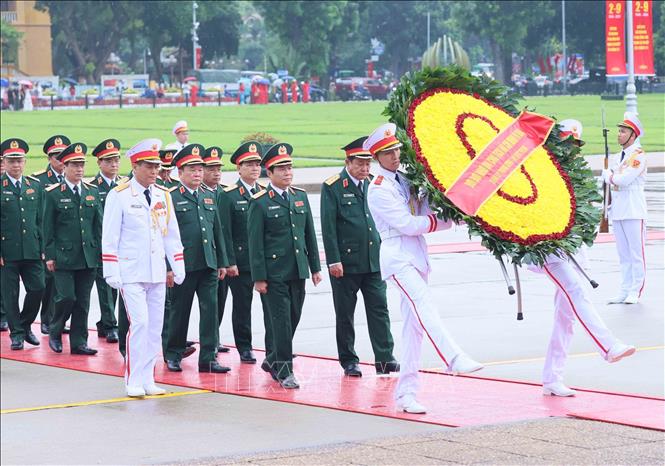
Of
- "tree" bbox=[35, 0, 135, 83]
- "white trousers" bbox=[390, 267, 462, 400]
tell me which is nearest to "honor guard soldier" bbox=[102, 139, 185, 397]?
"white trousers" bbox=[390, 267, 462, 400]

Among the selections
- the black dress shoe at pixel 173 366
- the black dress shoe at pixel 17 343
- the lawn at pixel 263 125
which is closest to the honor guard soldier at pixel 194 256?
the black dress shoe at pixel 173 366

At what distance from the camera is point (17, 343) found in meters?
13.2

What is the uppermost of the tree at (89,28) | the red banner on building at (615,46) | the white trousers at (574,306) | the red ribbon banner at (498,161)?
the tree at (89,28)

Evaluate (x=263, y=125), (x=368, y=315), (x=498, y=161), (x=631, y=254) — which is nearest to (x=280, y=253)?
(x=368, y=315)

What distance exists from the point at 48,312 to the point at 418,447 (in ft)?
21.9

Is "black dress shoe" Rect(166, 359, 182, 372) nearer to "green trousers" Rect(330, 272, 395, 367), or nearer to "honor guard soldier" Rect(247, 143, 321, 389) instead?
"honor guard soldier" Rect(247, 143, 321, 389)

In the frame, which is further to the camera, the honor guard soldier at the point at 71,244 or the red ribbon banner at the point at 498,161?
the honor guard soldier at the point at 71,244

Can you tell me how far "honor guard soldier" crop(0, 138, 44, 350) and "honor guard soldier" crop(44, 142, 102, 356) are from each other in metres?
0.74

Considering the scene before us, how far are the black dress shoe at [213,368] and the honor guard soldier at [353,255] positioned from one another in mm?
962

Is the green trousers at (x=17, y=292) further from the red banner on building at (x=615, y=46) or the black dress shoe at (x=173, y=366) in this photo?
the red banner on building at (x=615, y=46)

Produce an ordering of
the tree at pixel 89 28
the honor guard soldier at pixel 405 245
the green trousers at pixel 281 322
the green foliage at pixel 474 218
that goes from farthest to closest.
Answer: the tree at pixel 89 28
the green trousers at pixel 281 322
the honor guard soldier at pixel 405 245
the green foliage at pixel 474 218

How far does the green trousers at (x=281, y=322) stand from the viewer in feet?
35.8

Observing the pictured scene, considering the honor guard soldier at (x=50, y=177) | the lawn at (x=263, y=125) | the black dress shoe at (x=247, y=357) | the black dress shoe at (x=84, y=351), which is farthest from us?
the lawn at (x=263, y=125)

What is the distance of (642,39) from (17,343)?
2423 cm
